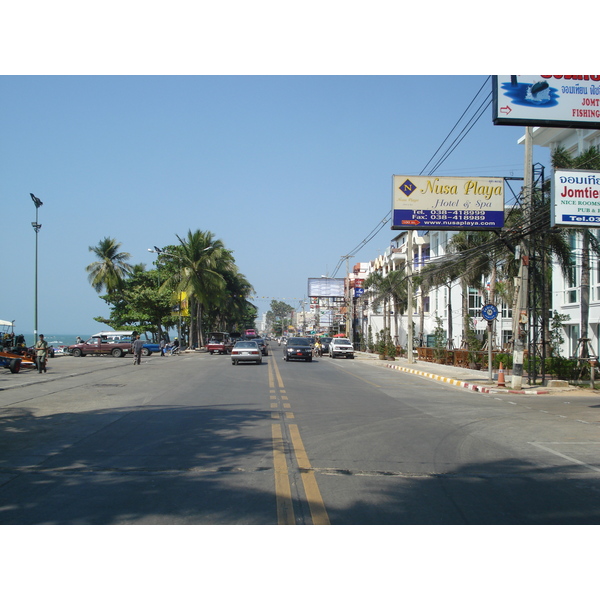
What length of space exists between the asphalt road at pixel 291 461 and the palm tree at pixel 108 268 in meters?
56.5

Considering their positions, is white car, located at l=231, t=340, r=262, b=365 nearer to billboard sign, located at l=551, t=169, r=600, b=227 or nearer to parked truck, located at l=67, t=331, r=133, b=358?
parked truck, located at l=67, t=331, r=133, b=358

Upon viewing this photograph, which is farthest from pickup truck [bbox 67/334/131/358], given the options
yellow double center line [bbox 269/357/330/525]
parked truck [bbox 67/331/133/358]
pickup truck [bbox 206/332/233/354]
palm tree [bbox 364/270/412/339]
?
yellow double center line [bbox 269/357/330/525]

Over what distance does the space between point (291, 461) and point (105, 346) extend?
40285 millimetres

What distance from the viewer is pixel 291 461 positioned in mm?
8367

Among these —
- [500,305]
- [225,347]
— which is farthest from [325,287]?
[500,305]

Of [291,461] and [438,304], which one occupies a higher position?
[438,304]

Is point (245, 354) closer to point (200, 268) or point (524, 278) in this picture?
point (524, 278)

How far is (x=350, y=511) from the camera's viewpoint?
6.04 m

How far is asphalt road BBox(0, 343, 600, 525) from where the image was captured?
6.13 metres

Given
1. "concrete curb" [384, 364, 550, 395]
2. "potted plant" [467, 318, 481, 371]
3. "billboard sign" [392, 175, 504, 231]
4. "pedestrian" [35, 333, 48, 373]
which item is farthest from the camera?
"potted plant" [467, 318, 481, 371]

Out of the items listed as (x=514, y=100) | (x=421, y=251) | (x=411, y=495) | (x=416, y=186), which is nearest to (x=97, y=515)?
(x=411, y=495)

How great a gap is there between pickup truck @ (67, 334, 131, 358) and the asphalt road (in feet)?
96.2

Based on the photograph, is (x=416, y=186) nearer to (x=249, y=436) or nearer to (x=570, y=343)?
(x=249, y=436)

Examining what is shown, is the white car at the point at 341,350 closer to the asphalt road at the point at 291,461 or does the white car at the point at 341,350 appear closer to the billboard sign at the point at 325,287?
the asphalt road at the point at 291,461
